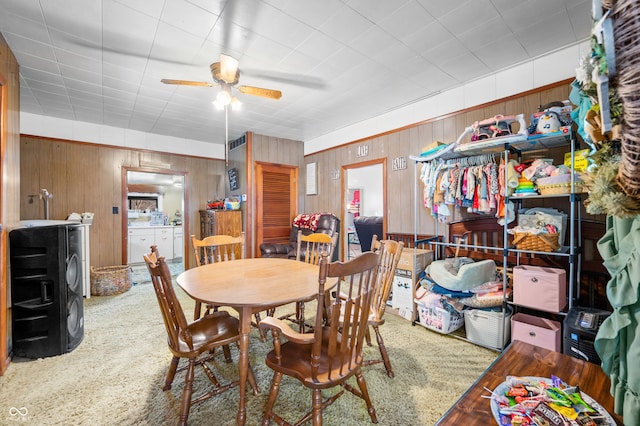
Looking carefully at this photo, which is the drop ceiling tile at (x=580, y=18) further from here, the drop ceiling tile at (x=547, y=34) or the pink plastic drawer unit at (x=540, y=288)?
the pink plastic drawer unit at (x=540, y=288)

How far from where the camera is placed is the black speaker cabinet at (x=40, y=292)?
2297 mm

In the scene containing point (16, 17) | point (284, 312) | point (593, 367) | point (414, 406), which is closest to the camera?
point (593, 367)

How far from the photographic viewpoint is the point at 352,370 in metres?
1.41

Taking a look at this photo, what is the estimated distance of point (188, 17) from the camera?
2080mm

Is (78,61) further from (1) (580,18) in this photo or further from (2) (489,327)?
(2) (489,327)

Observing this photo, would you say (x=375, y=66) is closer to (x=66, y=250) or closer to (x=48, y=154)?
(x=66, y=250)

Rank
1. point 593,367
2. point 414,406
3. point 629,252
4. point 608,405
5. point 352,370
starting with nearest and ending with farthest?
point 629,252 → point 608,405 → point 593,367 → point 352,370 → point 414,406

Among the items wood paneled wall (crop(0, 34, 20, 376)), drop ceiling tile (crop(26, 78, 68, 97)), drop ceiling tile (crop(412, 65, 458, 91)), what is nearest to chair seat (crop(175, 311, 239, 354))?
wood paneled wall (crop(0, 34, 20, 376))

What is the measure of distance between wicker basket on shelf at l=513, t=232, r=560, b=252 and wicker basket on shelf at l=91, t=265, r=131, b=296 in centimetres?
525

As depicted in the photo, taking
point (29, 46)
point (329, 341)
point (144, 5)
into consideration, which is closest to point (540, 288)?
point (329, 341)

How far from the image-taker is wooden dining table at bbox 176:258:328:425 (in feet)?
5.08

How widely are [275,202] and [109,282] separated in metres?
2.91

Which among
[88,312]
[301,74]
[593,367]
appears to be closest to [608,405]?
[593,367]

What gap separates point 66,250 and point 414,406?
10.3 feet
